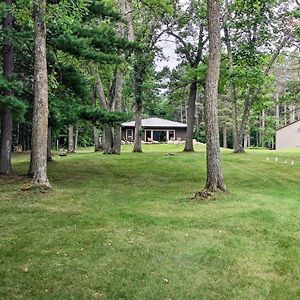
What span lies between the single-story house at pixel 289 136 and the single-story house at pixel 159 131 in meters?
9.71

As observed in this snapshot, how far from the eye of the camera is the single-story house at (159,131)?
43013 mm

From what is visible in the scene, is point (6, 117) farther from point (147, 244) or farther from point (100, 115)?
point (147, 244)

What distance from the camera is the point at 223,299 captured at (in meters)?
4.34

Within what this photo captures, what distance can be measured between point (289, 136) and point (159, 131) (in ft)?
43.7

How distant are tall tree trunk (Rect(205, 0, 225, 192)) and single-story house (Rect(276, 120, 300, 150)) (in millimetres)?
30234

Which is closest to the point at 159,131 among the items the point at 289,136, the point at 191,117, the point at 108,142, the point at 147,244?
the point at 289,136

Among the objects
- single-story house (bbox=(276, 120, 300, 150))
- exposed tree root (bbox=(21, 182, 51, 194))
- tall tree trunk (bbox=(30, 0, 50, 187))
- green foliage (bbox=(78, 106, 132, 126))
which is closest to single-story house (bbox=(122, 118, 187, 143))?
single-story house (bbox=(276, 120, 300, 150))

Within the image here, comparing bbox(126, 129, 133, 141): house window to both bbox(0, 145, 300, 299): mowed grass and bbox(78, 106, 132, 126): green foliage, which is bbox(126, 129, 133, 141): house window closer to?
bbox(78, 106, 132, 126): green foliage

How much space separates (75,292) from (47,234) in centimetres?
205

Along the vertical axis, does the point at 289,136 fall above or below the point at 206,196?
above

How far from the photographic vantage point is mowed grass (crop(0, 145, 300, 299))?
4.57 m

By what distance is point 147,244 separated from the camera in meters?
5.88

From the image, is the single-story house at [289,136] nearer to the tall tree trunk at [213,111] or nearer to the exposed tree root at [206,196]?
the tall tree trunk at [213,111]

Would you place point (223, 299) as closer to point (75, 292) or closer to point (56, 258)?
point (75, 292)
